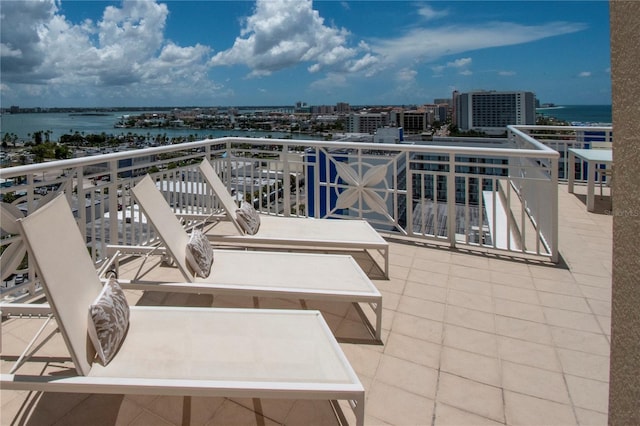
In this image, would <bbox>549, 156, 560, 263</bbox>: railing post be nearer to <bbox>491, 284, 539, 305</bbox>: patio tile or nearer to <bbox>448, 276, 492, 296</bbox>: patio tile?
<bbox>491, 284, 539, 305</bbox>: patio tile

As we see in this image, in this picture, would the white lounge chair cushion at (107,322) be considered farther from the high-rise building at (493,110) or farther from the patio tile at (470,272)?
the high-rise building at (493,110)

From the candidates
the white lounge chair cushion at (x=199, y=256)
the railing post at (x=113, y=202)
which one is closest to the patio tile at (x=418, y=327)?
the white lounge chair cushion at (x=199, y=256)

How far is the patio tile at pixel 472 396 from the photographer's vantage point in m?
2.07

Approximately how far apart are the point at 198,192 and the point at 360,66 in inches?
1006

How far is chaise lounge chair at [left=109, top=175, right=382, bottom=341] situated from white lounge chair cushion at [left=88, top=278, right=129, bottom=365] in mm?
578

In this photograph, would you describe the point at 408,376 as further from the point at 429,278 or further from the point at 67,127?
the point at 67,127

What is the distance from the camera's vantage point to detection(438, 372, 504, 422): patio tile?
2.07 meters

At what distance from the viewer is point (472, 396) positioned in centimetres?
218

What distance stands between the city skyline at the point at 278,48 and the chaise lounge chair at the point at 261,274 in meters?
12.3

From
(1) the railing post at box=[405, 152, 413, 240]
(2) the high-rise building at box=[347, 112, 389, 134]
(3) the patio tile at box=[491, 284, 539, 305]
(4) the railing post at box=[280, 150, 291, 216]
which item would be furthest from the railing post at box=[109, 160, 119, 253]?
(2) the high-rise building at box=[347, 112, 389, 134]

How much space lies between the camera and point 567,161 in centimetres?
823

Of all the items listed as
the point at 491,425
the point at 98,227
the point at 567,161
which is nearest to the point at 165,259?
the point at 98,227

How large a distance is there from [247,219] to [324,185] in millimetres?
1832

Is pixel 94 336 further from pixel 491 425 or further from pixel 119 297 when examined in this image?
pixel 491 425
